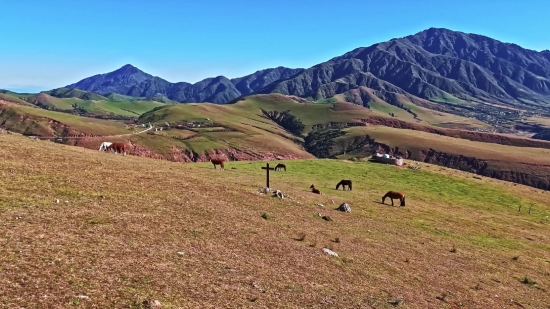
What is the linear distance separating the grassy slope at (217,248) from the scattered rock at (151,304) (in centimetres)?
37

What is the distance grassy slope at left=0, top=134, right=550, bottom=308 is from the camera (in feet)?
54.9

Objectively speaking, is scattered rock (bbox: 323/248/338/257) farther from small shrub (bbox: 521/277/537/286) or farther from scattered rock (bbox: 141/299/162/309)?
small shrub (bbox: 521/277/537/286)

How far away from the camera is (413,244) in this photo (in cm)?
3494

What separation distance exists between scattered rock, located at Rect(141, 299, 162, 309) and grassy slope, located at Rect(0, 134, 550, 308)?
369 millimetres

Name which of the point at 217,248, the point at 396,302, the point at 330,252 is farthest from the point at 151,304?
the point at 330,252

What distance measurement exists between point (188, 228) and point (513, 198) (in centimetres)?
7713

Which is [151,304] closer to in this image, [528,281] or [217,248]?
[217,248]

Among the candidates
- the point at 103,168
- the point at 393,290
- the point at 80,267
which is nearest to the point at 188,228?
the point at 80,267

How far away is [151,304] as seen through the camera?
49.4ft

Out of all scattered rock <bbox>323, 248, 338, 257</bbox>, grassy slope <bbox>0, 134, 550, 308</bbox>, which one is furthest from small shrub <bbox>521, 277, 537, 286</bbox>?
scattered rock <bbox>323, 248, 338, 257</bbox>

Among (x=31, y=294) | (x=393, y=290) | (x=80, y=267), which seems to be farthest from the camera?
(x=393, y=290)

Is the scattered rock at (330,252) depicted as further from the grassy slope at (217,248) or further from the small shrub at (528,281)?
the small shrub at (528,281)

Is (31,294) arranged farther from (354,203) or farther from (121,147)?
(121,147)

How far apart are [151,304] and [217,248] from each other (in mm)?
8342
